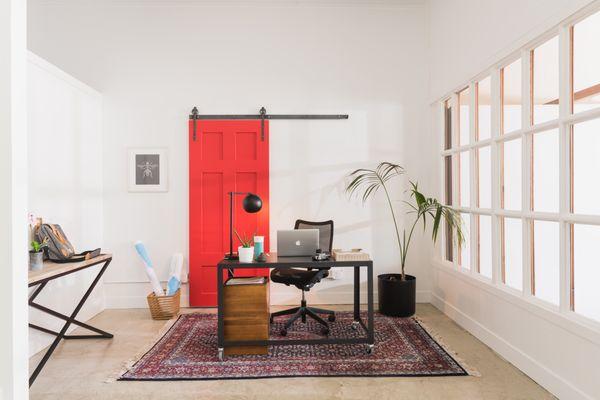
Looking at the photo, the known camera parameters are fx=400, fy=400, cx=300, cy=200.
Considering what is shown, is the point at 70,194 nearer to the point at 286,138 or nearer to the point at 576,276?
the point at 286,138

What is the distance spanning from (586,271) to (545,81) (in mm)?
1281

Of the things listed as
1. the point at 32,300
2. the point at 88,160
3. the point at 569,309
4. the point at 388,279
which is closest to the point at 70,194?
the point at 88,160

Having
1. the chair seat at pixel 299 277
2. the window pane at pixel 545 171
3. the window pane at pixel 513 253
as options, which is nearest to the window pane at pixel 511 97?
the window pane at pixel 545 171

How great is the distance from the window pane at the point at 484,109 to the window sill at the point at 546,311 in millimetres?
1292

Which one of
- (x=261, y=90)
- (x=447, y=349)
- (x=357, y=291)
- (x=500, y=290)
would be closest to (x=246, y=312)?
(x=357, y=291)

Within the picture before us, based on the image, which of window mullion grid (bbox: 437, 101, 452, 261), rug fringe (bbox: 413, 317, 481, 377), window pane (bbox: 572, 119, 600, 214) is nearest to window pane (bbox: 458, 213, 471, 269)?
window mullion grid (bbox: 437, 101, 452, 261)

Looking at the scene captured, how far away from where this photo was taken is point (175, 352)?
324 centimetres

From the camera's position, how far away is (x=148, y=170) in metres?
4.61

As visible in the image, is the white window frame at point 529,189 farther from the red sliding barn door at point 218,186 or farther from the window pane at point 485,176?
the red sliding barn door at point 218,186

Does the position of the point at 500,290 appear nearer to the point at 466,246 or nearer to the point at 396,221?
the point at 466,246

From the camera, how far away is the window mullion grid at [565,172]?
2459 mm

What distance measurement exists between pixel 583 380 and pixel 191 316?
11.1ft

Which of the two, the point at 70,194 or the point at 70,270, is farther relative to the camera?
the point at 70,194

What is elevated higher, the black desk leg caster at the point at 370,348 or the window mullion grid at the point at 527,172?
the window mullion grid at the point at 527,172
